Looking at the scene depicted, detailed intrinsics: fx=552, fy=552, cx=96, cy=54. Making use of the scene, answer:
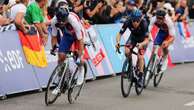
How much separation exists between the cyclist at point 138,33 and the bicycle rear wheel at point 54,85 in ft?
6.23

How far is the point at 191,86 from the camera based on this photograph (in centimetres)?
1349

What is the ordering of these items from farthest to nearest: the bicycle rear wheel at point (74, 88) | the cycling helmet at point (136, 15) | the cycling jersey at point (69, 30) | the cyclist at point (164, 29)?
the cyclist at point (164, 29), the cycling helmet at point (136, 15), the bicycle rear wheel at point (74, 88), the cycling jersey at point (69, 30)

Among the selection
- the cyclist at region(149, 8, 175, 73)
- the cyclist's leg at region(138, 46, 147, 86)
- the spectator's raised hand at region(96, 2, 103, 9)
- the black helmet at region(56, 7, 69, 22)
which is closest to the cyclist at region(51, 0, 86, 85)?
the black helmet at region(56, 7, 69, 22)

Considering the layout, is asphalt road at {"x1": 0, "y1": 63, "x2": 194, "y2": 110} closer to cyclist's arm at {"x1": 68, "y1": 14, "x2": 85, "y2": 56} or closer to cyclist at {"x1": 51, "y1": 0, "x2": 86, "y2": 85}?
cyclist at {"x1": 51, "y1": 0, "x2": 86, "y2": 85}

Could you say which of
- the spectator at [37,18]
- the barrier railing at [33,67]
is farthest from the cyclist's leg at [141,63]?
the spectator at [37,18]

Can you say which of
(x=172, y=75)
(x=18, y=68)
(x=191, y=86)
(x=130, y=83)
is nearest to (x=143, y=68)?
(x=130, y=83)

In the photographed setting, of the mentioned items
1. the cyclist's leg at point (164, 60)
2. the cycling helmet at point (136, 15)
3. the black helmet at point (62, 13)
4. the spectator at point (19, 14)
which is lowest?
the cyclist's leg at point (164, 60)

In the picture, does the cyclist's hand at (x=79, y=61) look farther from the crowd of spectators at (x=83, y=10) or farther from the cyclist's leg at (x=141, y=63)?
the cyclist's leg at (x=141, y=63)

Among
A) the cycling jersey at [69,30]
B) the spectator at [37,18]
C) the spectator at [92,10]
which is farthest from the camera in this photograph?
the spectator at [92,10]

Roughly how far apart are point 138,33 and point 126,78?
110 centimetres

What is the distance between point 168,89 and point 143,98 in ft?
5.42

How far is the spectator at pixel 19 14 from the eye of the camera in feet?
38.9

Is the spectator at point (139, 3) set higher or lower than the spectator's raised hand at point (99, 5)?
lower

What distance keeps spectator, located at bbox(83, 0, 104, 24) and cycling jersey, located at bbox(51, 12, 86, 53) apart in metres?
5.95
